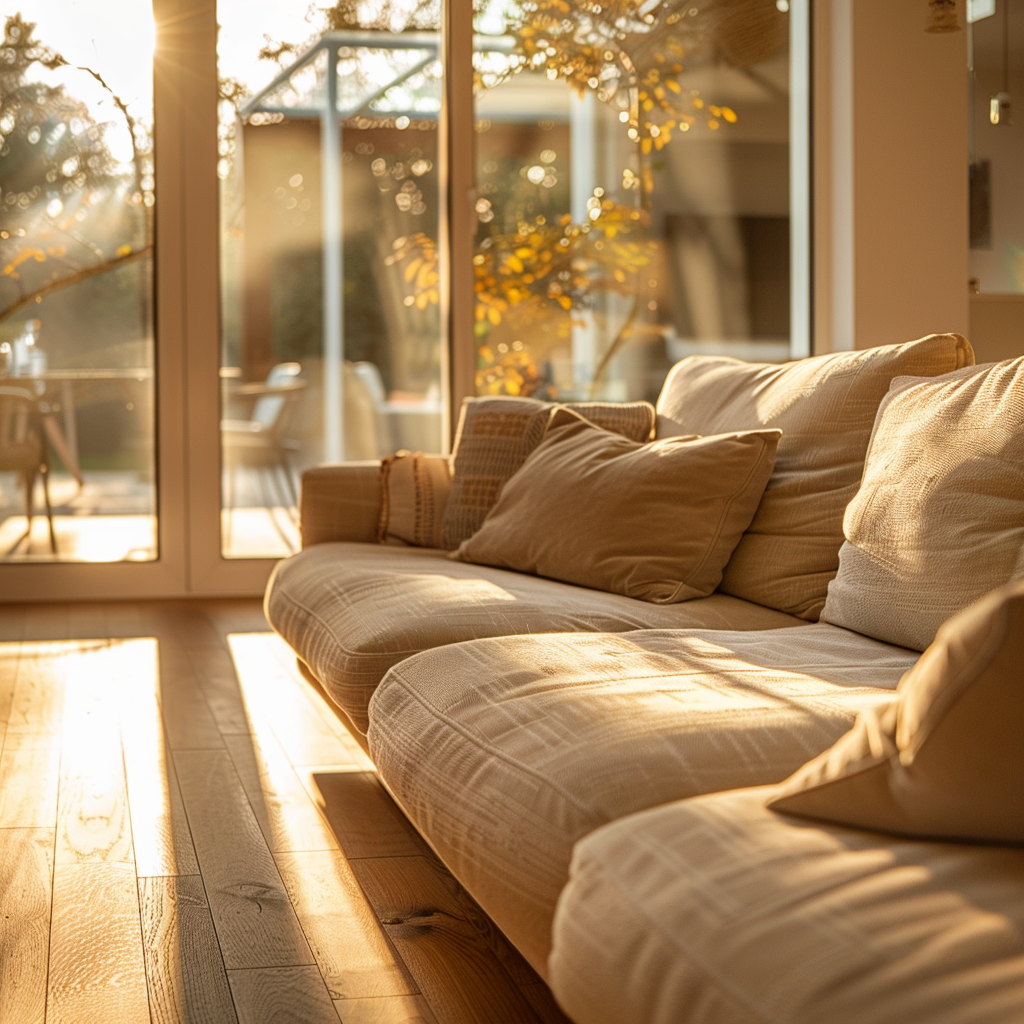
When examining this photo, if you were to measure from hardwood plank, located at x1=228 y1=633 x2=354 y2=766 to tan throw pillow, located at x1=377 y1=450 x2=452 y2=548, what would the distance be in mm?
461

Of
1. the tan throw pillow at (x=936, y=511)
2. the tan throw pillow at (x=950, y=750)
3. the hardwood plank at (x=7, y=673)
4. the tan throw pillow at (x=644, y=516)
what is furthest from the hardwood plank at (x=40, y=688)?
the tan throw pillow at (x=950, y=750)

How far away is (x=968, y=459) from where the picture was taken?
1663 mm

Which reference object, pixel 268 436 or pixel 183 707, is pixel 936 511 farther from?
pixel 268 436

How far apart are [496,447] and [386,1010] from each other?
1674 millimetres

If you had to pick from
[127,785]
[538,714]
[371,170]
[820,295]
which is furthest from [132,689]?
[820,295]

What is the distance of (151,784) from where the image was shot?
2324 mm

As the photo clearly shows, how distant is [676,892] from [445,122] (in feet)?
13.7

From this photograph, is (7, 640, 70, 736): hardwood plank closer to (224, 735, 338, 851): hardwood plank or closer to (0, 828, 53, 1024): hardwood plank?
(224, 735, 338, 851): hardwood plank

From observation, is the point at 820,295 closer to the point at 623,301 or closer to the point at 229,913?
the point at 623,301

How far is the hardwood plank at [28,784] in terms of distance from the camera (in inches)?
83.5

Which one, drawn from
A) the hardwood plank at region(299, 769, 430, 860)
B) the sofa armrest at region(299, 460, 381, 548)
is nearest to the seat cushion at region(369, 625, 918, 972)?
the hardwood plank at region(299, 769, 430, 860)

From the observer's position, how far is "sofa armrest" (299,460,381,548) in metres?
2.99

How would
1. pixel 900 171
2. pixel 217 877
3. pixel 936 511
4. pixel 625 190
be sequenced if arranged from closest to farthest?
pixel 936 511
pixel 217 877
pixel 900 171
pixel 625 190

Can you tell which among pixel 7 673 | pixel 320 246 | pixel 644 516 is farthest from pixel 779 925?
pixel 320 246
